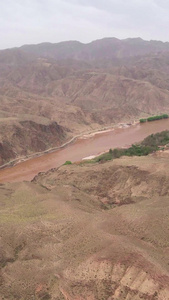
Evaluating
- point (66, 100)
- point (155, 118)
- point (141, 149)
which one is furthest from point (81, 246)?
point (66, 100)

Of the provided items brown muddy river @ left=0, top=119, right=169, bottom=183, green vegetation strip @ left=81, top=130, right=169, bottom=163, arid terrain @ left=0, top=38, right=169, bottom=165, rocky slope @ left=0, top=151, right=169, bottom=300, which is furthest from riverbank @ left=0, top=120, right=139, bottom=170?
rocky slope @ left=0, top=151, right=169, bottom=300

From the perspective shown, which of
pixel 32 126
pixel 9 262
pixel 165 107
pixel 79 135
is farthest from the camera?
pixel 165 107

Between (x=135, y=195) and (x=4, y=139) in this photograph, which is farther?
(x=4, y=139)

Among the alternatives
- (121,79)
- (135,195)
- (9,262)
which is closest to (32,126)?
(135,195)

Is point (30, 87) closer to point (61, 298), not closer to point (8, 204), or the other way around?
point (8, 204)

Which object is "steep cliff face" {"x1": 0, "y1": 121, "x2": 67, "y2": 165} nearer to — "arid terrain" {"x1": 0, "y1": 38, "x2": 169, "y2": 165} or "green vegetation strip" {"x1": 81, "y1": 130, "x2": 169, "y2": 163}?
"arid terrain" {"x1": 0, "y1": 38, "x2": 169, "y2": 165}

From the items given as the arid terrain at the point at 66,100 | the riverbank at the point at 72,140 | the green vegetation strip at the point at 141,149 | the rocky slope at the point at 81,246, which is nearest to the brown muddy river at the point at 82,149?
the riverbank at the point at 72,140

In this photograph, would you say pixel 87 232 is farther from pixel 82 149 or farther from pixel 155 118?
pixel 155 118
